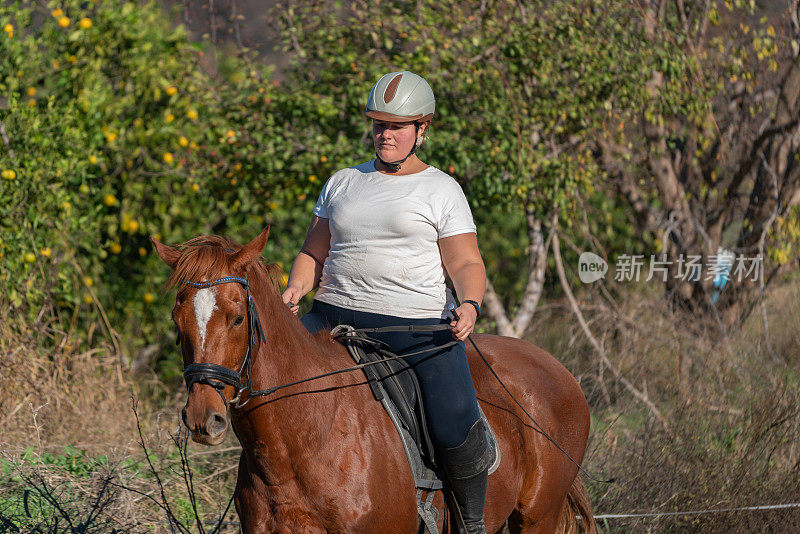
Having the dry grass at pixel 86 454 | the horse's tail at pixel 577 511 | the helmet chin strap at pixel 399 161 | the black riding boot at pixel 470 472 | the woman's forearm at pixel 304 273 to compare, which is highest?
the helmet chin strap at pixel 399 161

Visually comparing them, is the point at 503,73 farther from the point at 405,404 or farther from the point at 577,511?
the point at 405,404

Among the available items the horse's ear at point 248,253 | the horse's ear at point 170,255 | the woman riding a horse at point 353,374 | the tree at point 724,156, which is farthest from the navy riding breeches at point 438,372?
the tree at point 724,156

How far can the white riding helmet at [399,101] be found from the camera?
3562 millimetres

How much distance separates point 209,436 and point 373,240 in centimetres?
113

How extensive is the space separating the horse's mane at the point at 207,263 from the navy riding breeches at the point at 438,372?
1.93ft

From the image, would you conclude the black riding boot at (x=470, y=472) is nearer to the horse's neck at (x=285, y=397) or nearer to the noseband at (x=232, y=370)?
the horse's neck at (x=285, y=397)

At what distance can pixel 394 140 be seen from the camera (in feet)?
11.8

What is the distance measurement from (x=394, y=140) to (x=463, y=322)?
86 cm

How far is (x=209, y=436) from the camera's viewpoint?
2639mm

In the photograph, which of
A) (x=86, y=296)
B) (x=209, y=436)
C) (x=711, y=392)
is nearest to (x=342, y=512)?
(x=209, y=436)

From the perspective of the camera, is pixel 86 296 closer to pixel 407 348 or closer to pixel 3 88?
pixel 3 88

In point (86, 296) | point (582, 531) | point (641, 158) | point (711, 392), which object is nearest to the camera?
point (582, 531)

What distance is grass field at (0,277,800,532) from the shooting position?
496cm

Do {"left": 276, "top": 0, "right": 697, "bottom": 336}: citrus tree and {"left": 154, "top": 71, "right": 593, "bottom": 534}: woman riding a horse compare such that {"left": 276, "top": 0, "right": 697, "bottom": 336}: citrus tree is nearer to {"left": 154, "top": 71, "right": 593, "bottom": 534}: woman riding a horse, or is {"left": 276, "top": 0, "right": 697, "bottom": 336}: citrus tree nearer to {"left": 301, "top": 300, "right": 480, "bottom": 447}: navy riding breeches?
{"left": 154, "top": 71, "right": 593, "bottom": 534}: woman riding a horse
